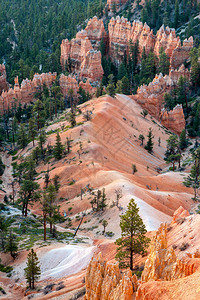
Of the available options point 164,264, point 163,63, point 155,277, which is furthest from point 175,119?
point 155,277

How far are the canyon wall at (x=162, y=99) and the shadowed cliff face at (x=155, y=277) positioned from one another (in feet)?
202

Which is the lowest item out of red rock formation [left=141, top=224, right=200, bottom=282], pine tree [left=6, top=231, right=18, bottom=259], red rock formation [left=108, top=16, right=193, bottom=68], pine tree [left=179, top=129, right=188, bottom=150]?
pine tree [left=179, top=129, right=188, bottom=150]

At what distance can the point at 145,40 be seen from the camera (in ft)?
350

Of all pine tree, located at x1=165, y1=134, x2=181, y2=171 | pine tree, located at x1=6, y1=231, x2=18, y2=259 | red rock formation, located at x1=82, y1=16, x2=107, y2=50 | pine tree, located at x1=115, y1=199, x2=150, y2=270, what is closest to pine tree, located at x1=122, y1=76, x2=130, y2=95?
pine tree, located at x1=165, y1=134, x2=181, y2=171

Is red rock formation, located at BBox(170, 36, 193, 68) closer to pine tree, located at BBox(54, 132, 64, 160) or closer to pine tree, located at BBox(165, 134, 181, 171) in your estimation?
pine tree, located at BBox(165, 134, 181, 171)

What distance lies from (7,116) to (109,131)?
2982 centimetres

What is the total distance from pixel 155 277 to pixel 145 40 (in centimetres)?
9560

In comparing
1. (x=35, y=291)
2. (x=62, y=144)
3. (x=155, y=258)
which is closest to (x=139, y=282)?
(x=155, y=258)

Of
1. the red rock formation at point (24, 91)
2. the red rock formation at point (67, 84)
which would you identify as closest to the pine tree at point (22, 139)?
the red rock formation at point (24, 91)

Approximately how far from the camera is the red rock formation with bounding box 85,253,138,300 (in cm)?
1923

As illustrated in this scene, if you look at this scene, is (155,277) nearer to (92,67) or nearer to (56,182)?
(56,182)

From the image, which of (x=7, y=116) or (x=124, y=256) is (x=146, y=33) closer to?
(x=7, y=116)

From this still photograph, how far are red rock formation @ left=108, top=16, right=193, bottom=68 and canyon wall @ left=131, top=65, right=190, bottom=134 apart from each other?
6.37 m

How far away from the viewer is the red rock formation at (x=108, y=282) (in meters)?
19.2
